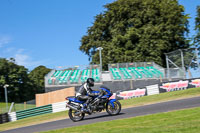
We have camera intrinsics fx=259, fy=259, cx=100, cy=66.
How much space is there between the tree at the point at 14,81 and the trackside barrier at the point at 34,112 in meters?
36.3

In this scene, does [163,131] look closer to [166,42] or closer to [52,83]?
[52,83]

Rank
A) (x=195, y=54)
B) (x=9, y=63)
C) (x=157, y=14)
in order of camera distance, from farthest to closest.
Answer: (x=9, y=63)
(x=157, y=14)
(x=195, y=54)

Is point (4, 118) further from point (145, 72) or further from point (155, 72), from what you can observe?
point (155, 72)

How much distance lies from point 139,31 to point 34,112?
22.1 metres

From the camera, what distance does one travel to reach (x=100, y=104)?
11.4 meters

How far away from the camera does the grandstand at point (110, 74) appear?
28.3 metres

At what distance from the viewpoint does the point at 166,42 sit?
3916 cm

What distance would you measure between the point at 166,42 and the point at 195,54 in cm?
1370

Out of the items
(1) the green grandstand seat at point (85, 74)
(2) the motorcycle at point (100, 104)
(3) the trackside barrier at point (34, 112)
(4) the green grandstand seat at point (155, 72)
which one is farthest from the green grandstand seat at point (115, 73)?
(2) the motorcycle at point (100, 104)

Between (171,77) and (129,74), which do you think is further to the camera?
(129,74)

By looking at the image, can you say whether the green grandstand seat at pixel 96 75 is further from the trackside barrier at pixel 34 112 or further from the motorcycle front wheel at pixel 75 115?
the motorcycle front wheel at pixel 75 115

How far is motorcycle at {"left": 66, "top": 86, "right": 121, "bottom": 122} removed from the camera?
11305 mm

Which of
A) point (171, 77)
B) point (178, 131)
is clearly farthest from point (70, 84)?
point (178, 131)

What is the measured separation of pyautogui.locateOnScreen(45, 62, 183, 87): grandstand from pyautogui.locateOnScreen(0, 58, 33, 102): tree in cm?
3001
